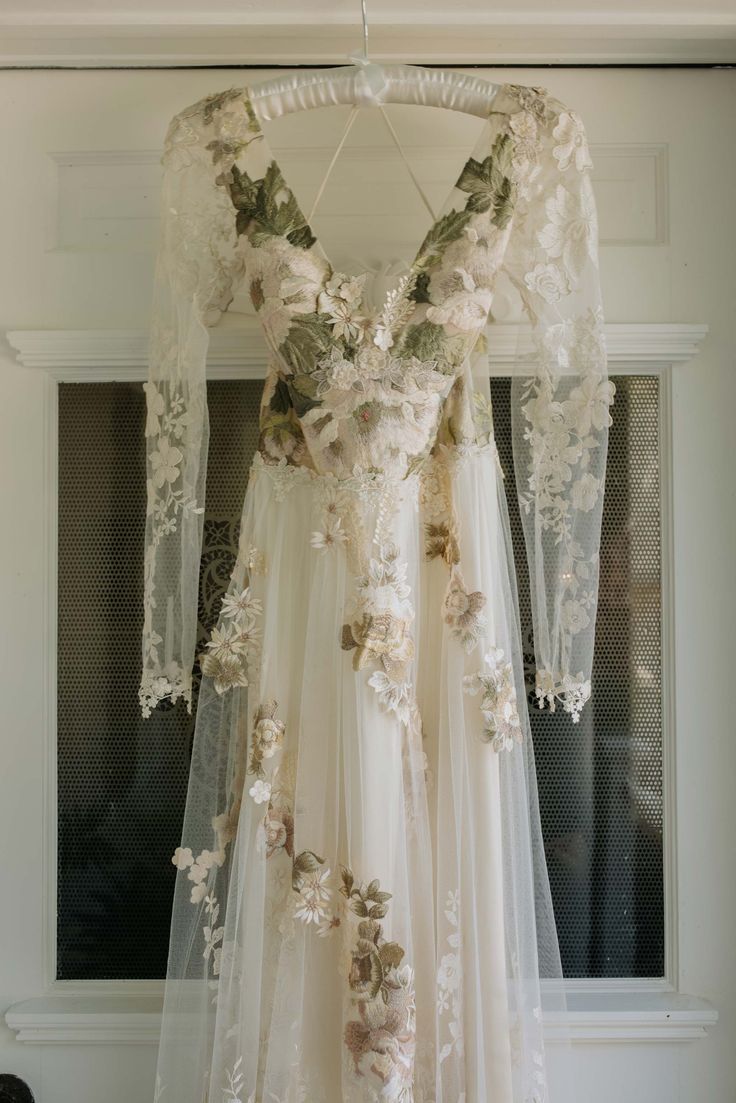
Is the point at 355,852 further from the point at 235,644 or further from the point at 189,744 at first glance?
the point at 189,744

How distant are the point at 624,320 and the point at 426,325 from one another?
0.43 metres

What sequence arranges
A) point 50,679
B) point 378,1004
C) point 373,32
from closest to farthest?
point 378,1004, point 373,32, point 50,679

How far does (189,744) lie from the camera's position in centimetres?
136

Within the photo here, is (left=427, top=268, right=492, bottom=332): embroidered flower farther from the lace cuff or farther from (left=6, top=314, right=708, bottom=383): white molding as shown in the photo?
the lace cuff

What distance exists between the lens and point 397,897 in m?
1.03

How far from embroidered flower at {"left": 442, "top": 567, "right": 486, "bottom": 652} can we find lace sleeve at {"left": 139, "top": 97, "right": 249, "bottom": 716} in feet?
1.03

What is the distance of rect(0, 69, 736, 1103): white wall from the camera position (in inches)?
52.6

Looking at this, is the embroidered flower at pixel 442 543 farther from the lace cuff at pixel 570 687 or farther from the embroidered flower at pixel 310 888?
the embroidered flower at pixel 310 888

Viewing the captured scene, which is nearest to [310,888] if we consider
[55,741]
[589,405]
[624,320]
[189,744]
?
[189,744]

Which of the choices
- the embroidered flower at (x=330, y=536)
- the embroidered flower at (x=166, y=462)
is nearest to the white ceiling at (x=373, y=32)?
the embroidered flower at (x=166, y=462)

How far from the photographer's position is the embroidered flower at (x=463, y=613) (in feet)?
3.57

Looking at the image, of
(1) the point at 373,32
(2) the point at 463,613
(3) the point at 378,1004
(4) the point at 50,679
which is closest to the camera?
(3) the point at 378,1004

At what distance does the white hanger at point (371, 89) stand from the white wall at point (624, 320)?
7.9 inches

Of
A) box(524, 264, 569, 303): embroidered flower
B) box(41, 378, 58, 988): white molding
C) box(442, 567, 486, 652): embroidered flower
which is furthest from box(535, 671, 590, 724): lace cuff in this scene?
box(41, 378, 58, 988): white molding
